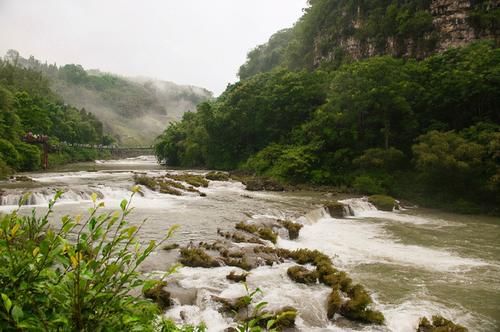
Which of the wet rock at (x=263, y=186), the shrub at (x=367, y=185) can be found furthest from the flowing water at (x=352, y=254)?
the shrub at (x=367, y=185)

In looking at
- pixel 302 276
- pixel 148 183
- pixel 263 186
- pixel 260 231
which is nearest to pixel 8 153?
pixel 148 183

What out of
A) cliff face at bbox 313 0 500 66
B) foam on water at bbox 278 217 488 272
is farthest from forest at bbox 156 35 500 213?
foam on water at bbox 278 217 488 272

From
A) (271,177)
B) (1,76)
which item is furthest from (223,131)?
(1,76)

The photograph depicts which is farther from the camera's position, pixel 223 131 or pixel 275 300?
pixel 223 131

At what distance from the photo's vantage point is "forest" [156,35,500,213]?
24.0 m

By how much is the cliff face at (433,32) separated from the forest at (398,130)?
383 centimetres

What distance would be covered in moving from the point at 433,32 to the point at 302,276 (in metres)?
38.9

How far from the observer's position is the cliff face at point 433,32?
35.9m

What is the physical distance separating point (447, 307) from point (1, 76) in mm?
94516

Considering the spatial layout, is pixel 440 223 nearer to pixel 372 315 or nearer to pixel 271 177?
pixel 372 315

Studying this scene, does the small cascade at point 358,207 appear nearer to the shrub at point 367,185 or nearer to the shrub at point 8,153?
the shrub at point 367,185

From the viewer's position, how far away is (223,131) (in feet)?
155

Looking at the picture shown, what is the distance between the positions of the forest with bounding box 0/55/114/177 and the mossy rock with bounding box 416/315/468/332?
32747 mm

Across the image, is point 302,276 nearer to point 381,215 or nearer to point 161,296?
point 161,296
